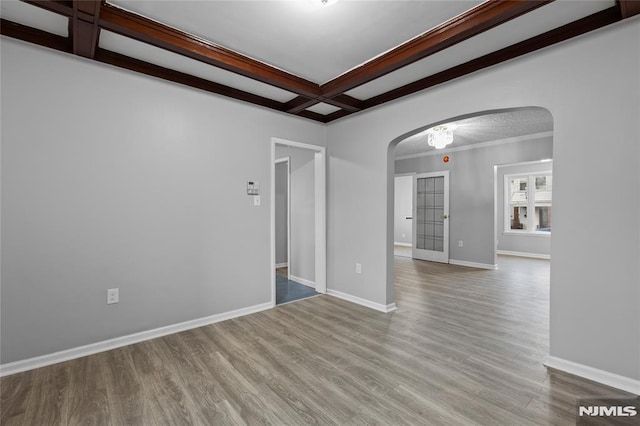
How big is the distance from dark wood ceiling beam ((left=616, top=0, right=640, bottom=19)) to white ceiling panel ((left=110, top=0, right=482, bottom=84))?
0.88 meters

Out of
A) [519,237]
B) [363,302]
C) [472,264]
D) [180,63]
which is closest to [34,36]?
[180,63]

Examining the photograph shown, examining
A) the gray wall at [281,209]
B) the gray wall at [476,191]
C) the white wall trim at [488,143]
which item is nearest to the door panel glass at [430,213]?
the gray wall at [476,191]

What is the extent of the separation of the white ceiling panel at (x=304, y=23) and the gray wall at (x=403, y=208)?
7.86 m

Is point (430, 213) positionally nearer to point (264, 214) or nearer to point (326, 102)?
point (326, 102)

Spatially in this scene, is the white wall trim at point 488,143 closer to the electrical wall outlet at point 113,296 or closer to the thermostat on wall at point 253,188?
the thermostat on wall at point 253,188

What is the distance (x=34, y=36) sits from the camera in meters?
2.20

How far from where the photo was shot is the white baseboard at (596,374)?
195 centimetres

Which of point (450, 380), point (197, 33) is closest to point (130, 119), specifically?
point (197, 33)

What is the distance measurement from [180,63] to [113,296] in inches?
86.4

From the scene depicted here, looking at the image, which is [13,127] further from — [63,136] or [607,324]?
[607,324]

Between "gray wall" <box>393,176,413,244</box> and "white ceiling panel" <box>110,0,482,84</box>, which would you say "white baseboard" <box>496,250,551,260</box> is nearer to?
"gray wall" <box>393,176,413,244</box>

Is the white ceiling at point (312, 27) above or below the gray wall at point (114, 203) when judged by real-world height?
above

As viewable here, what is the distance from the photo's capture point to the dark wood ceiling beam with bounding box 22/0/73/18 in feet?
5.83

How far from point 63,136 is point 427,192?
22.0ft
